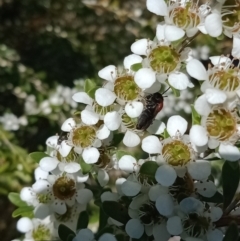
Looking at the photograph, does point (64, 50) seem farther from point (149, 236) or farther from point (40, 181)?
point (149, 236)

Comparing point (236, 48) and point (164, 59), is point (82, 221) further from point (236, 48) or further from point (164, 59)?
point (236, 48)

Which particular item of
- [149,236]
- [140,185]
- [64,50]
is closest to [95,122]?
[140,185]

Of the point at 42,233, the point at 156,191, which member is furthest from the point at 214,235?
the point at 42,233

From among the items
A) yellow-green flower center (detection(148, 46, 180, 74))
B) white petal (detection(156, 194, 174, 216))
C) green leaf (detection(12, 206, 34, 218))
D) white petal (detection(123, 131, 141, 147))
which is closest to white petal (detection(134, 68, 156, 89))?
yellow-green flower center (detection(148, 46, 180, 74))

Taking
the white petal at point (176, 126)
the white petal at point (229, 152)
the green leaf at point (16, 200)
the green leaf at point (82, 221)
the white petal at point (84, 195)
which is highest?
the white petal at point (229, 152)

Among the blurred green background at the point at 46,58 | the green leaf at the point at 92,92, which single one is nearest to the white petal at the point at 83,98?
the green leaf at the point at 92,92

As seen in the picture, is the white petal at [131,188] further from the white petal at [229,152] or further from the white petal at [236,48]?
the white petal at [236,48]

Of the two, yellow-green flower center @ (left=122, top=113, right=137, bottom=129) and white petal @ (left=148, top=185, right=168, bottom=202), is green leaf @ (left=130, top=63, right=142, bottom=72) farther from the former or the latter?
white petal @ (left=148, top=185, right=168, bottom=202)
